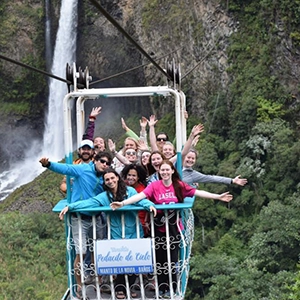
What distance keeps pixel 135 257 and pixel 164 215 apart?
1.22 ft

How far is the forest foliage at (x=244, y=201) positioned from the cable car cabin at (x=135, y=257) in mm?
9273

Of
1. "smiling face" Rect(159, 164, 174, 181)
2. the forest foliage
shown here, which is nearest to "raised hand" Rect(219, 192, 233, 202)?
"smiling face" Rect(159, 164, 174, 181)

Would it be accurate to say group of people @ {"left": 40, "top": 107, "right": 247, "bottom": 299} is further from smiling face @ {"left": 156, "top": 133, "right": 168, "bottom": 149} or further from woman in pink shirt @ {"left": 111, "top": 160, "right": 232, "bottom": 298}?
smiling face @ {"left": 156, "top": 133, "right": 168, "bottom": 149}

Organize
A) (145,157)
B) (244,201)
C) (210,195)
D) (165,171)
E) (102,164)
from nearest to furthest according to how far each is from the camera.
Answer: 1. (165,171)
2. (102,164)
3. (210,195)
4. (145,157)
5. (244,201)

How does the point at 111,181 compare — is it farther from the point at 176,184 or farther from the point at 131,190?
the point at 176,184

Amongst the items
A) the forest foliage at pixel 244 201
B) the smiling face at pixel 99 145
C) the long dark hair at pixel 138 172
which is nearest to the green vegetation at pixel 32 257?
the forest foliage at pixel 244 201

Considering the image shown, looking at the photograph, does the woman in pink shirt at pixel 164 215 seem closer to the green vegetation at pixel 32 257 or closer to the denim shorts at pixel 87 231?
the denim shorts at pixel 87 231

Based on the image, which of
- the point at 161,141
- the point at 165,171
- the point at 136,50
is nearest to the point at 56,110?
the point at 136,50

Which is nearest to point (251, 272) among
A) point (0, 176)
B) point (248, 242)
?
point (248, 242)

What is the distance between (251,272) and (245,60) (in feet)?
24.3

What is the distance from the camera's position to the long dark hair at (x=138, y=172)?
5.22 meters

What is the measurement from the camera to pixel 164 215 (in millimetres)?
4922

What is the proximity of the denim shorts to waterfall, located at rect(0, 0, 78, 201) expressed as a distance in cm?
2222

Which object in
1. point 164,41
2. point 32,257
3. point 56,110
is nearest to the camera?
point 32,257
